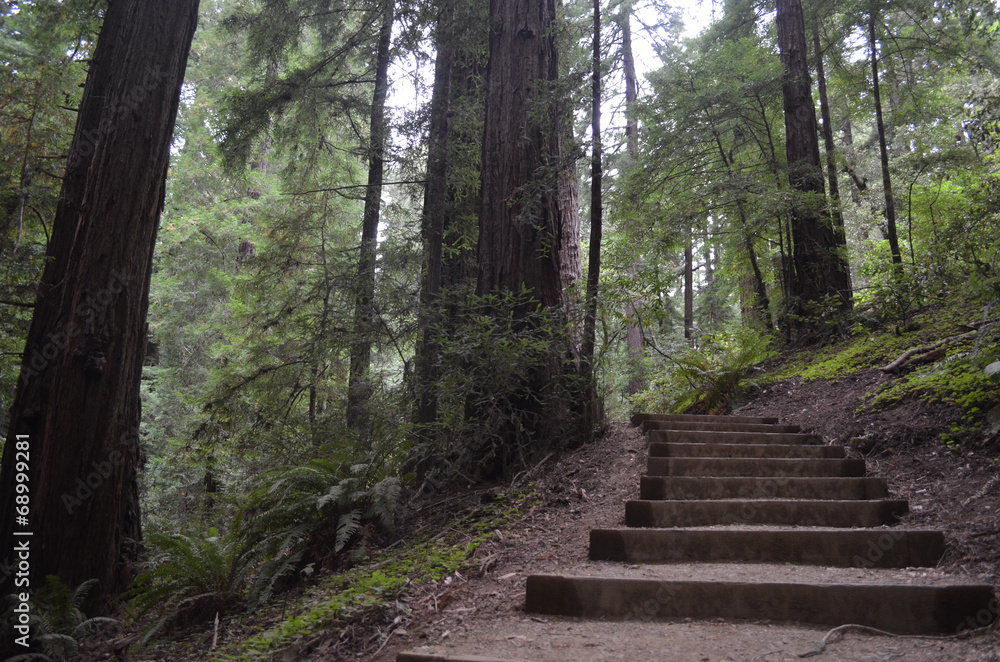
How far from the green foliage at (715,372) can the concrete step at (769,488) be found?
297 cm

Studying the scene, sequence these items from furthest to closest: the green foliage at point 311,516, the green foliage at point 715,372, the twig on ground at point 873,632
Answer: the green foliage at point 715,372 → the green foliage at point 311,516 → the twig on ground at point 873,632

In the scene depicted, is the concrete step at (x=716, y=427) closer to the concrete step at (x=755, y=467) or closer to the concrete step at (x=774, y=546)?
the concrete step at (x=755, y=467)

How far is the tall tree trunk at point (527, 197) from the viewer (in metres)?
5.32

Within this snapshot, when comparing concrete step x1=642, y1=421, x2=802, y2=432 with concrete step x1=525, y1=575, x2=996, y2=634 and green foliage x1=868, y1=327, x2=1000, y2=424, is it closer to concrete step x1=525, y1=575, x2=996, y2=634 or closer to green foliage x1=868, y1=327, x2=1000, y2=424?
green foliage x1=868, y1=327, x2=1000, y2=424

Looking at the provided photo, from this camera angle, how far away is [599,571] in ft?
11.2

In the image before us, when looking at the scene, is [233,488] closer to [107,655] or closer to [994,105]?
[107,655]

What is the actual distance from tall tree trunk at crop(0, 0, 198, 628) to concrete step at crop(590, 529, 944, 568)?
423 cm

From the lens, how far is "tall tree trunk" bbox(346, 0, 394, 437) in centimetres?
755

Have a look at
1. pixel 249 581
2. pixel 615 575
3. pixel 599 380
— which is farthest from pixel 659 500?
pixel 249 581

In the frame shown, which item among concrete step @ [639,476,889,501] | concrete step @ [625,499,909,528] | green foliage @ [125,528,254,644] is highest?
concrete step @ [639,476,889,501]

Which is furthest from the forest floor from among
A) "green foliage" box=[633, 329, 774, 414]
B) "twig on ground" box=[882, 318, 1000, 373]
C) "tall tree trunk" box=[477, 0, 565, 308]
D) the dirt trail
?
"tall tree trunk" box=[477, 0, 565, 308]

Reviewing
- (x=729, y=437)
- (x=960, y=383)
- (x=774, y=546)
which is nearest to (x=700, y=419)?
(x=729, y=437)

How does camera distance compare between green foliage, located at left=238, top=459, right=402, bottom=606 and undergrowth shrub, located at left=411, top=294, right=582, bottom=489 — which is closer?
green foliage, located at left=238, top=459, right=402, bottom=606

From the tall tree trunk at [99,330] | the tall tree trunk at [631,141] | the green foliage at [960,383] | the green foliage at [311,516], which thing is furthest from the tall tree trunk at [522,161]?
the green foliage at [960,383]
